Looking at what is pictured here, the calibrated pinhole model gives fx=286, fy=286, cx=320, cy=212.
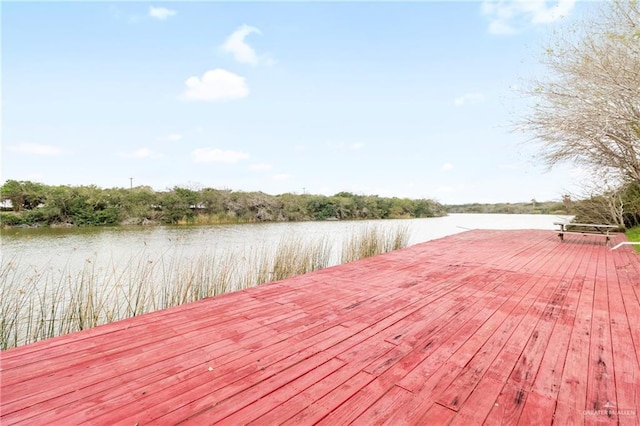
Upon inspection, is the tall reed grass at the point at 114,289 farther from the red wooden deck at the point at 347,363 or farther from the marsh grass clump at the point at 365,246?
the red wooden deck at the point at 347,363

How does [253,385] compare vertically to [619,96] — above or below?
below

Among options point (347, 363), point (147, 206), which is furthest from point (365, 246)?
point (147, 206)

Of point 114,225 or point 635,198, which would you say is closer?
point 635,198

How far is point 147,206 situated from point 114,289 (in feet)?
40.6

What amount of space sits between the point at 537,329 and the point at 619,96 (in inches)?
242

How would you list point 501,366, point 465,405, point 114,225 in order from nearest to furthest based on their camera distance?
point 465,405 → point 501,366 → point 114,225

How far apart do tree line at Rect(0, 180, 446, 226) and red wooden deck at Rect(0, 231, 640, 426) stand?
46.0 ft

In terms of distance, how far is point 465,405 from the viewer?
1.11m

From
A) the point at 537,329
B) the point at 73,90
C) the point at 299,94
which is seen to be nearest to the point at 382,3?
the point at 299,94

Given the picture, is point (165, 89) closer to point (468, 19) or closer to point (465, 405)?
point (468, 19)

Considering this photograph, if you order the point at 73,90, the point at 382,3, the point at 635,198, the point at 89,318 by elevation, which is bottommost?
the point at 89,318

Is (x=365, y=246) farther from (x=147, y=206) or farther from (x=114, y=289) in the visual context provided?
(x=147, y=206)

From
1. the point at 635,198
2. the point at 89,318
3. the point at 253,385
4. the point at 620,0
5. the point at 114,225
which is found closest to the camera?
the point at 253,385

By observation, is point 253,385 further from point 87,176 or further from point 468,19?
point 87,176
